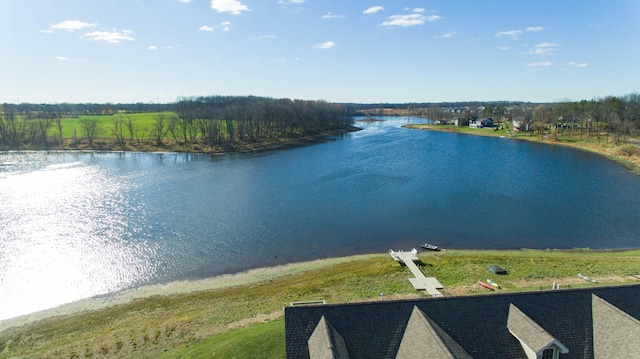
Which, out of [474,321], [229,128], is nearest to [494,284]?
[474,321]

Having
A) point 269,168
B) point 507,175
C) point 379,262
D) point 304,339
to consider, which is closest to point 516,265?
point 379,262

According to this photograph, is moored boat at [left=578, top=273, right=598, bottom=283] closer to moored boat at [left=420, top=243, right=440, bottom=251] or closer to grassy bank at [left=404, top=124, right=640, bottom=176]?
moored boat at [left=420, top=243, right=440, bottom=251]

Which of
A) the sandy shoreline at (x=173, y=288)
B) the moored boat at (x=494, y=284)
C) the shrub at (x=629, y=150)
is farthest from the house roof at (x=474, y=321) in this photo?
the shrub at (x=629, y=150)

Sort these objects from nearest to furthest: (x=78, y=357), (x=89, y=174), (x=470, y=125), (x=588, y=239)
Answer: (x=78, y=357) < (x=588, y=239) < (x=89, y=174) < (x=470, y=125)

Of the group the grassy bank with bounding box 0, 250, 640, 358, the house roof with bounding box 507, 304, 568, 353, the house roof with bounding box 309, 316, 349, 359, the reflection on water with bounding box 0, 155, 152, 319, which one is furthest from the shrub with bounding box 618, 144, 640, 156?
the reflection on water with bounding box 0, 155, 152, 319

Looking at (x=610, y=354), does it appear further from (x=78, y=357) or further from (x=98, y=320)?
(x=98, y=320)

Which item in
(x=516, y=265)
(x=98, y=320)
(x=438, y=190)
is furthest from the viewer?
(x=438, y=190)

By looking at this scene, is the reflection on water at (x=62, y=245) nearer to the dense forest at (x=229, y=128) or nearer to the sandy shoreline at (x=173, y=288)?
the sandy shoreline at (x=173, y=288)
